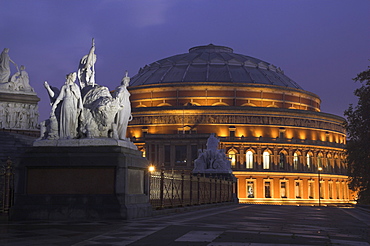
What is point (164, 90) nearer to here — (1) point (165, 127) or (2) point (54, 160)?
(1) point (165, 127)

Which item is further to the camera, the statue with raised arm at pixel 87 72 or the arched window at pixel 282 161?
the arched window at pixel 282 161

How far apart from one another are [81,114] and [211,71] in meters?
86.4

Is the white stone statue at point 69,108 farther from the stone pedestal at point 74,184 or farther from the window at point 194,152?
the window at point 194,152

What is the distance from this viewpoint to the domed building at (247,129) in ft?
295

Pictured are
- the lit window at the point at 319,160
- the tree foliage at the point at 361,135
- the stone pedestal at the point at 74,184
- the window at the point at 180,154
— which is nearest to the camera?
the stone pedestal at the point at 74,184

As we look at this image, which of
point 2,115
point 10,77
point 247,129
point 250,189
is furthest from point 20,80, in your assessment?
point 250,189

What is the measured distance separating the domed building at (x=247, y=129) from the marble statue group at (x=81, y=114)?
2672 inches

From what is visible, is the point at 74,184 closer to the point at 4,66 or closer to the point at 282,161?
the point at 4,66

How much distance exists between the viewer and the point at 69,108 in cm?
1844

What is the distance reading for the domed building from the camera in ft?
295

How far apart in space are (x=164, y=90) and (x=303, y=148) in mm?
26643

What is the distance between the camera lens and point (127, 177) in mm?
17766

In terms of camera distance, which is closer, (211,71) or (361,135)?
(361,135)

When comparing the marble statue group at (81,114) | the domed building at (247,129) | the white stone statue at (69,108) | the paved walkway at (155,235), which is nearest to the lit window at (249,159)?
the domed building at (247,129)
